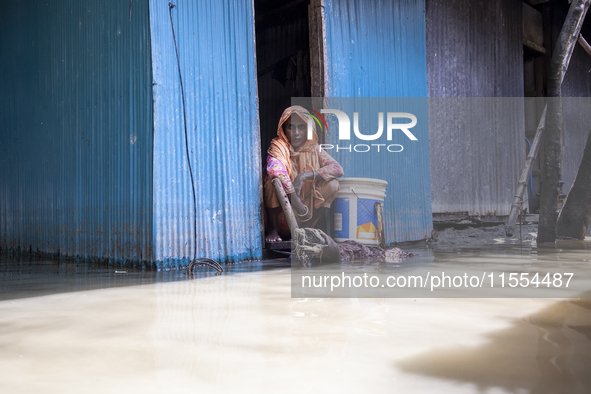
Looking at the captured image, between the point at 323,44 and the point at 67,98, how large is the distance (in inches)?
132

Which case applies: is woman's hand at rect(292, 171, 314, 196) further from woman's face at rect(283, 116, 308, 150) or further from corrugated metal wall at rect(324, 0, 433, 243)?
corrugated metal wall at rect(324, 0, 433, 243)

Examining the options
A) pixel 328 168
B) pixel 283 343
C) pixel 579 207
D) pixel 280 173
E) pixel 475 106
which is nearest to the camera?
pixel 283 343

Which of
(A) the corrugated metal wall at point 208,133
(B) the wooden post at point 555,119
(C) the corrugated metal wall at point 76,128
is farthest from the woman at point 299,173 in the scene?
(B) the wooden post at point 555,119

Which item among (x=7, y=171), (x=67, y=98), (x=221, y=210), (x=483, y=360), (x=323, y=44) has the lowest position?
(x=483, y=360)

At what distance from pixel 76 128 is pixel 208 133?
196 cm

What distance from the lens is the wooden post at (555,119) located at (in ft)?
21.4

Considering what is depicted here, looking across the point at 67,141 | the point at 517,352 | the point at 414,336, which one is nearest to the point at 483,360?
the point at 517,352

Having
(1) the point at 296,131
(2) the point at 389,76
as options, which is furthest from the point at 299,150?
(2) the point at 389,76

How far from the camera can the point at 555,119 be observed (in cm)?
668

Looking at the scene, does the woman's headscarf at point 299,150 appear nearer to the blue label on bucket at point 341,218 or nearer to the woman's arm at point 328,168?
the woman's arm at point 328,168

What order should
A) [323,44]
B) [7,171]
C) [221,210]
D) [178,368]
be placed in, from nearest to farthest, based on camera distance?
[178,368], [221,210], [323,44], [7,171]

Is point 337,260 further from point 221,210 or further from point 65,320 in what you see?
point 65,320

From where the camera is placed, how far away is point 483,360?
1771 millimetres

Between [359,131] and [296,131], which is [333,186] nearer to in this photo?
[296,131]
